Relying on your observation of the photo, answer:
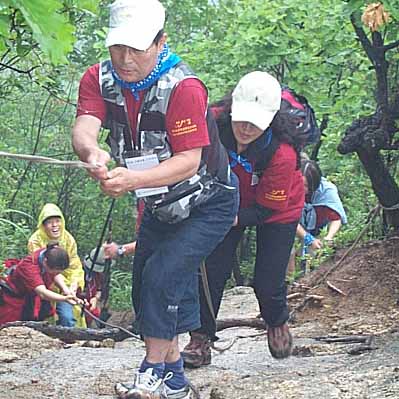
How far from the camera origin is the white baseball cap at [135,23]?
4.55 metres

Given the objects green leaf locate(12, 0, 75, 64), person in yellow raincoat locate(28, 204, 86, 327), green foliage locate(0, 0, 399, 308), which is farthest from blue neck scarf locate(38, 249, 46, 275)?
green leaf locate(12, 0, 75, 64)

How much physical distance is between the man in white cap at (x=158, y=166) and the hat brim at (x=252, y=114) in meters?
0.50

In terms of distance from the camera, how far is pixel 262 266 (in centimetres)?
635

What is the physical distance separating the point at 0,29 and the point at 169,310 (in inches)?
68.1

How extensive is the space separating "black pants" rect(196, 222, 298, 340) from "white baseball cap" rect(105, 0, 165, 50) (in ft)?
6.33

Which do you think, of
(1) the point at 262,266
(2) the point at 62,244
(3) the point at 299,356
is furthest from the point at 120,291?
(1) the point at 262,266

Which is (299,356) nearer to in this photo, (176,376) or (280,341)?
(280,341)

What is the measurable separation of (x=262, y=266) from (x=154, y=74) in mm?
1997

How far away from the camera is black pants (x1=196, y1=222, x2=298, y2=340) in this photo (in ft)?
20.6

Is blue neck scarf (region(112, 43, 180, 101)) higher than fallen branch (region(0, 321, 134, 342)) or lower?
higher

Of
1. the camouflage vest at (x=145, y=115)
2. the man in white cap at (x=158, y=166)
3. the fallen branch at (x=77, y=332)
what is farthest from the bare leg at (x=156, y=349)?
the fallen branch at (x=77, y=332)

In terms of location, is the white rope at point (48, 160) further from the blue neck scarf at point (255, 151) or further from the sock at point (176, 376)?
the blue neck scarf at point (255, 151)

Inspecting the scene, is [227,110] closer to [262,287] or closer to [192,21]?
[262,287]

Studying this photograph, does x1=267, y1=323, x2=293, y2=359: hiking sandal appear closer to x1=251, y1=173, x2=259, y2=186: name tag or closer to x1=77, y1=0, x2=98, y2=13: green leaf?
x1=251, y1=173, x2=259, y2=186: name tag
